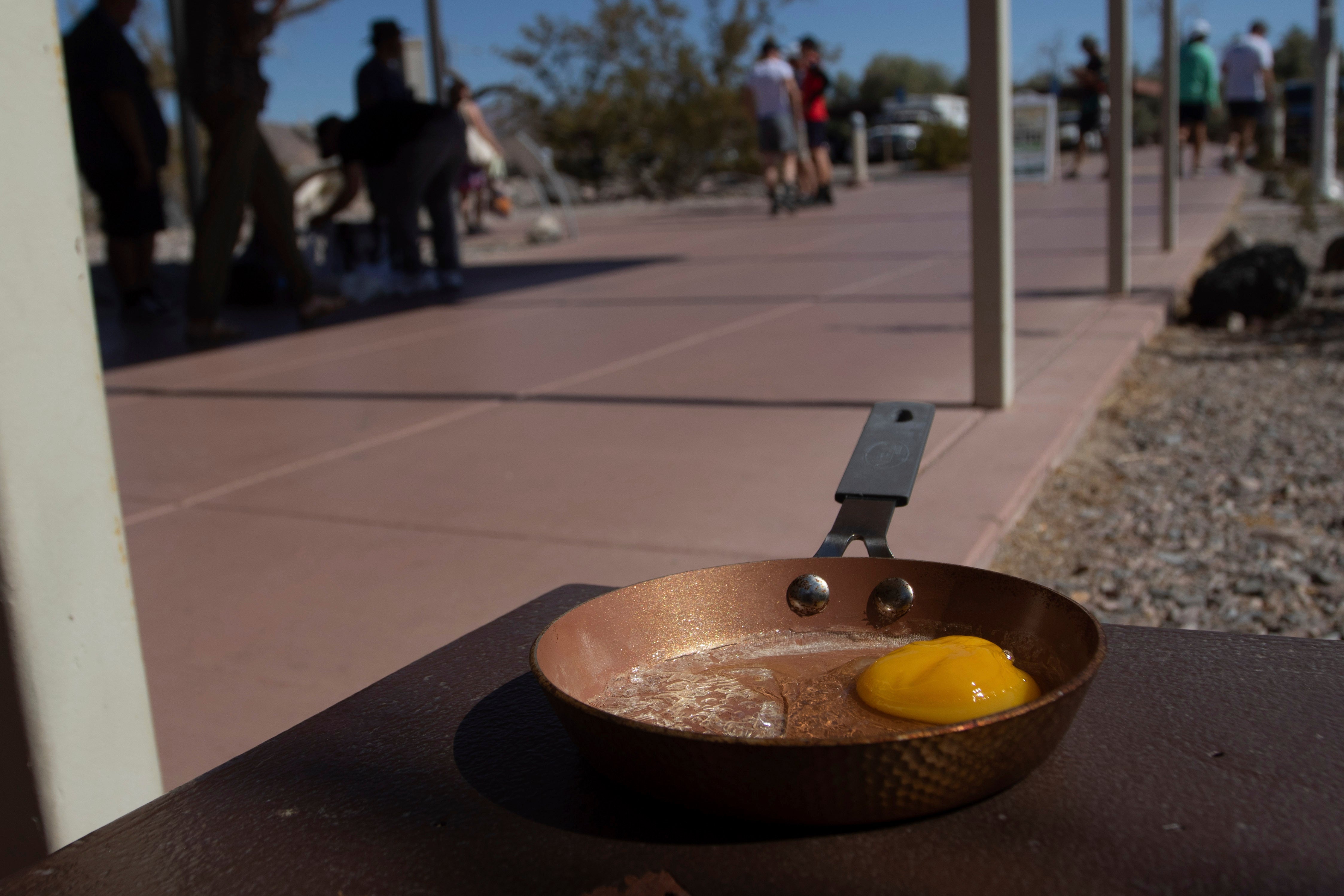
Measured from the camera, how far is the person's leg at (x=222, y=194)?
239 inches

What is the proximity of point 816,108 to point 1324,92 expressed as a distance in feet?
17.7

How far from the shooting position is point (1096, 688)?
1009 millimetres

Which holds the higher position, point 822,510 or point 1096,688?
point 1096,688

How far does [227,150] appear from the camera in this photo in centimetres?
609

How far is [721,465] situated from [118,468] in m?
2.02

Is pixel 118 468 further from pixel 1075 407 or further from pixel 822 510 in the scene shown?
pixel 1075 407

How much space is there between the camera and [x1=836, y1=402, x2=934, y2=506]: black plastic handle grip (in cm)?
119

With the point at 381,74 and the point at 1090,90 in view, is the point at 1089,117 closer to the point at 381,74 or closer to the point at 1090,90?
the point at 1090,90

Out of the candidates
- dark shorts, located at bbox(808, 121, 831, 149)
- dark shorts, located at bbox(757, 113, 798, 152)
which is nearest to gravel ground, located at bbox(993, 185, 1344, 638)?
dark shorts, located at bbox(757, 113, 798, 152)

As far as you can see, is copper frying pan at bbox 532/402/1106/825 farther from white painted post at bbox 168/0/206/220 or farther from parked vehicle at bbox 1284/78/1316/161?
parked vehicle at bbox 1284/78/1316/161

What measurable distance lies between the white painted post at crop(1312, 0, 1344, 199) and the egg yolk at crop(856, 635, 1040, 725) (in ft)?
37.7

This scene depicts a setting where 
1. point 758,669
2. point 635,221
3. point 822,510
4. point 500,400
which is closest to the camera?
point 758,669

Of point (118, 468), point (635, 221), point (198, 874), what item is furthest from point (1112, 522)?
point (635, 221)

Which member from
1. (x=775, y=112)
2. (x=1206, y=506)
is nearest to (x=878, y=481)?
(x=1206, y=506)
